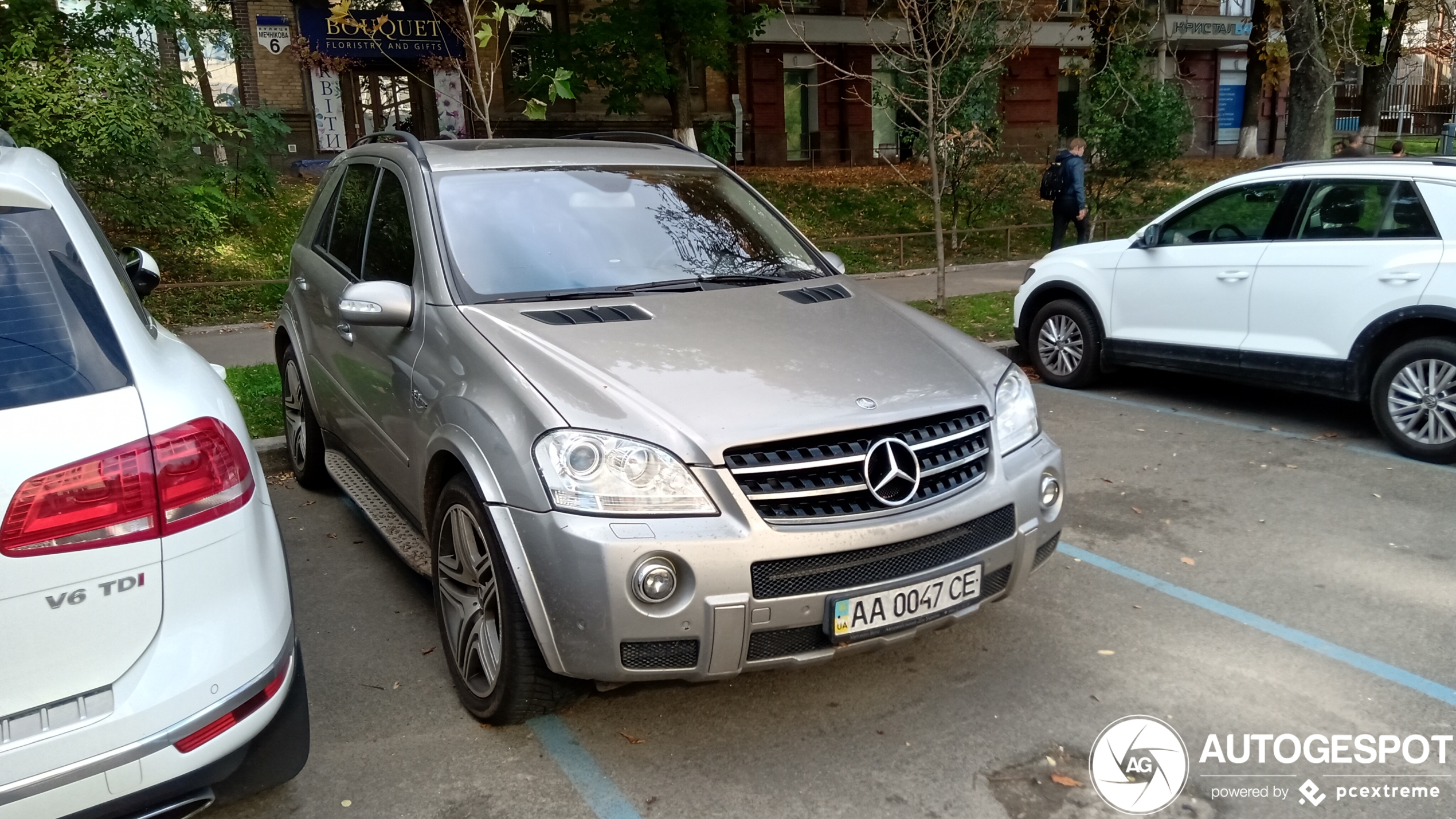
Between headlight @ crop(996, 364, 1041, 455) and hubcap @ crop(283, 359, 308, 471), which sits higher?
headlight @ crop(996, 364, 1041, 455)

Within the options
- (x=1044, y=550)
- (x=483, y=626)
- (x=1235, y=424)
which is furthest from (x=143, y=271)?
(x=1235, y=424)

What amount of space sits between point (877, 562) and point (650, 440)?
0.74 metres

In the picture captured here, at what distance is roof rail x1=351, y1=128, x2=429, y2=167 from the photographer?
14.3ft

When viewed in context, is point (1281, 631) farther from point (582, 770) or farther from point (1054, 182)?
point (1054, 182)

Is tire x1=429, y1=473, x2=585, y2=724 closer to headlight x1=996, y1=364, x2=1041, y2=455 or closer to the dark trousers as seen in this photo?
headlight x1=996, y1=364, x2=1041, y2=455

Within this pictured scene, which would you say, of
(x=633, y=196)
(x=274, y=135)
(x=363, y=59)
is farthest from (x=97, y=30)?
(x=363, y=59)

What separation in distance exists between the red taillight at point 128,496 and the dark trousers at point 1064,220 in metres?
12.3

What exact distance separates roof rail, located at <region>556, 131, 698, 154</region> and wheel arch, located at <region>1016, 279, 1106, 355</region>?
397 cm

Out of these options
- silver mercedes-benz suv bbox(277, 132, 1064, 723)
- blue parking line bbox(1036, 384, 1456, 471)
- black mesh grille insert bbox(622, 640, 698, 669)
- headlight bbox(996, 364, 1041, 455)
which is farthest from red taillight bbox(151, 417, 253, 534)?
blue parking line bbox(1036, 384, 1456, 471)

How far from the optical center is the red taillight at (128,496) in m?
2.08

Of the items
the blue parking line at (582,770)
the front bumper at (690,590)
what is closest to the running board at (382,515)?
the blue parking line at (582,770)

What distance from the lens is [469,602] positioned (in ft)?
11.1

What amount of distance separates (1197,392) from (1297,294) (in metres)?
1.60

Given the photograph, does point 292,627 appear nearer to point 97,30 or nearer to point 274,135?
point 97,30
